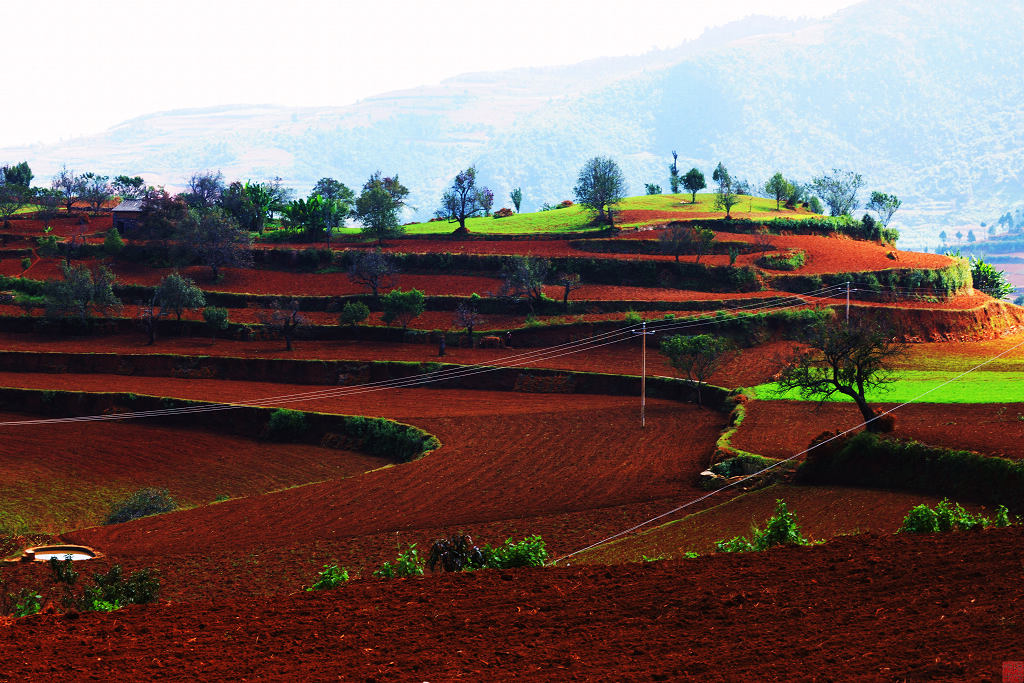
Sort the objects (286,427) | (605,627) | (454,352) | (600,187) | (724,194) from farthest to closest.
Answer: (724,194), (600,187), (454,352), (286,427), (605,627)

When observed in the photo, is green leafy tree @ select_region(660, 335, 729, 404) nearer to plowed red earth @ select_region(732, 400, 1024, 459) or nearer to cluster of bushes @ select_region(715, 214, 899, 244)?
plowed red earth @ select_region(732, 400, 1024, 459)

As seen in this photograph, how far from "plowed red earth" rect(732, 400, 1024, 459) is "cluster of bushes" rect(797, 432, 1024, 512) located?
0.90 meters

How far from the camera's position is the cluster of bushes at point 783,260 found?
8350cm

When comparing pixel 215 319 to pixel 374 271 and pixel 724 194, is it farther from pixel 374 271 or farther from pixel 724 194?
pixel 724 194

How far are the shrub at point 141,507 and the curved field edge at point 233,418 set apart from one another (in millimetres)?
11743

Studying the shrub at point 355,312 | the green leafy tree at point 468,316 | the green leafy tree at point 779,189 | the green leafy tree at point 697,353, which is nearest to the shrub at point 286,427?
the shrub at point 355,312

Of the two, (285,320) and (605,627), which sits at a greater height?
(285,320)

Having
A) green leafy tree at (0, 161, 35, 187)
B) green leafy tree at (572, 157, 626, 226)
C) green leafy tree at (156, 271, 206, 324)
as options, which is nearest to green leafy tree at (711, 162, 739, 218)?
green leafy tree at (572, 157, 626, 226)

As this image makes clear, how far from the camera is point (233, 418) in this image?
185ft

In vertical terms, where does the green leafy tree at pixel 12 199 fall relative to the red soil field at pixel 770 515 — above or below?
above

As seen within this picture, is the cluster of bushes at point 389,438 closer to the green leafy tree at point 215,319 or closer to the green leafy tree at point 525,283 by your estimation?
the green leafy tree at point 215,319

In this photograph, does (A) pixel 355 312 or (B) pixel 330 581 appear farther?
(A) pixel 355 312

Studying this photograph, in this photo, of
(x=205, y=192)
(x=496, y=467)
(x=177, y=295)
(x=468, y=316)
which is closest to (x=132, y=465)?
(x=496, y=467)

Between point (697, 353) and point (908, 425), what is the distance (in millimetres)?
15924
